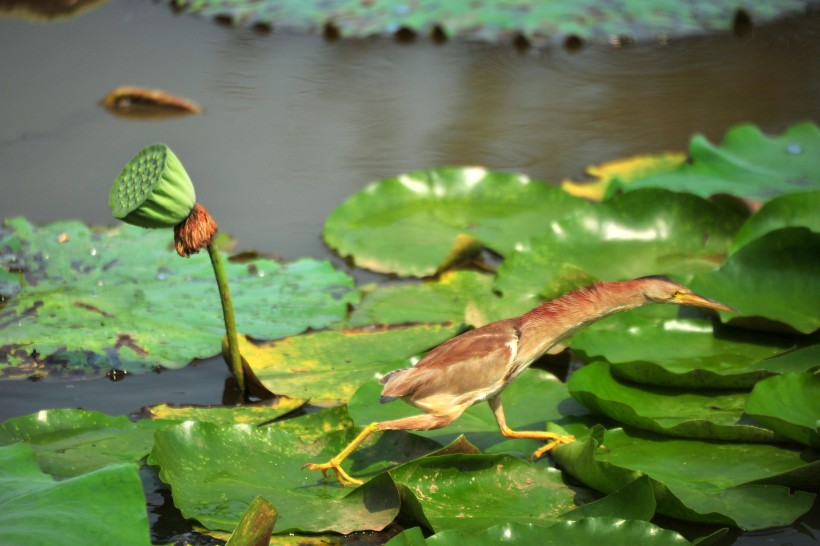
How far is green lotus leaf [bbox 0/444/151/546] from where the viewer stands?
1.96 metres

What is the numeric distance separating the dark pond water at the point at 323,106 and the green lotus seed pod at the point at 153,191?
4.30ft

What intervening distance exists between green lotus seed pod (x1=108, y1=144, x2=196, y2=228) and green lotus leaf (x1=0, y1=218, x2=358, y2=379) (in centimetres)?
66

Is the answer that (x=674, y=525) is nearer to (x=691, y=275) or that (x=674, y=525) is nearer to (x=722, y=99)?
(x=691, y=275)

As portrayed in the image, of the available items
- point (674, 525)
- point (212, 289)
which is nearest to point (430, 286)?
point (212, 289)

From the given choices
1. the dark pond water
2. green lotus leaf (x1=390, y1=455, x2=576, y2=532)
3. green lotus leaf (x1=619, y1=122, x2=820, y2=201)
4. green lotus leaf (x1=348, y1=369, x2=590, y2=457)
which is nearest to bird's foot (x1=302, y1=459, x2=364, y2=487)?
green lotus leaf (x1=390, y1=455, x2=576, y2=532)

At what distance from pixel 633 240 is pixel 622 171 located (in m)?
1.03

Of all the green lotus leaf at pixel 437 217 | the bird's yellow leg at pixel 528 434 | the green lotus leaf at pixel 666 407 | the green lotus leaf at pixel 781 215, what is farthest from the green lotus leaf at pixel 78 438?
the green lotus leaf at pixel 781 215

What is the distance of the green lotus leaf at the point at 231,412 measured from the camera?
2.86m

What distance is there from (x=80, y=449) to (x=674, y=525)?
146 cm

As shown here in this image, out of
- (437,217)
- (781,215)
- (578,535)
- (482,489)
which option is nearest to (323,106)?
(437,217)

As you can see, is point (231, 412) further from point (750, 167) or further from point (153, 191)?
point (750, 167)

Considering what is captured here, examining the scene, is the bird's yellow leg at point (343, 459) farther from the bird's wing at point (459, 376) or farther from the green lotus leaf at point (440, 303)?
the green lotus leaf at point (440, 303)

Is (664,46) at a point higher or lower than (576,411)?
higher

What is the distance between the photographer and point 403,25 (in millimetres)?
6145
